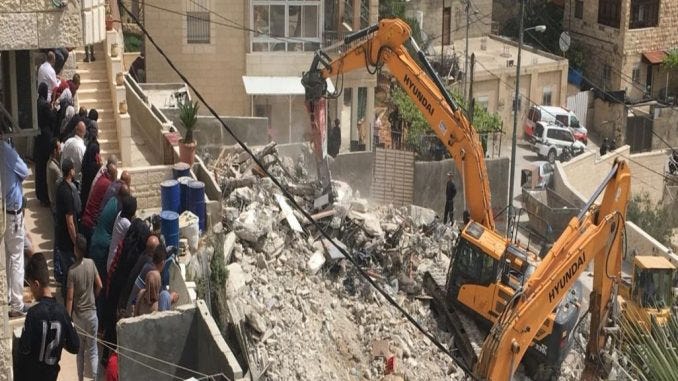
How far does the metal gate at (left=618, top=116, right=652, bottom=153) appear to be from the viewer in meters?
49.6

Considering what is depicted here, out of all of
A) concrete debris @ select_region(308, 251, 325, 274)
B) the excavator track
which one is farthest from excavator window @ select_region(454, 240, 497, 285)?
concrete debris @ select_region(308, 251, 325, 274)

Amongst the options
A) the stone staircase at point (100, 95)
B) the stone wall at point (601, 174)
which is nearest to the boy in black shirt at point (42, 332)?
the stone staircase at point (100, 95)

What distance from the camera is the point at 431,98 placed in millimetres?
24844

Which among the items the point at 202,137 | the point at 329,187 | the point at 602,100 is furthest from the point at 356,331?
the point at 602,100

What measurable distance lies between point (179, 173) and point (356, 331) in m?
5.62

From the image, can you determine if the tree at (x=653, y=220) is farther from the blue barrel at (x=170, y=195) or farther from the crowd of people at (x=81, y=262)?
the crowd of people at (x=81, y=262)

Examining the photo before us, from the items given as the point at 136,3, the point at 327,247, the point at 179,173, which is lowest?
the point at 327,247

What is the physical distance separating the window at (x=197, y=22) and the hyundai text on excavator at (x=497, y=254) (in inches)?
342

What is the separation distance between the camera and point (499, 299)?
2275cm

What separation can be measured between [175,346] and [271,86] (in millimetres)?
22419

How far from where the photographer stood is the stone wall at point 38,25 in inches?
357

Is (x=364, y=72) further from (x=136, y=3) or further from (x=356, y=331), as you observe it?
(x=356, y=331)

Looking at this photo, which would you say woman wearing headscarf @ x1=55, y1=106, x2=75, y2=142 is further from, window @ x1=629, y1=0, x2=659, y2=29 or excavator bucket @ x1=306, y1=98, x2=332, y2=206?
window @ x1=629, y1=0, x2=659, y2=29

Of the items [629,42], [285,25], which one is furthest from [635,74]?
[285,25]
